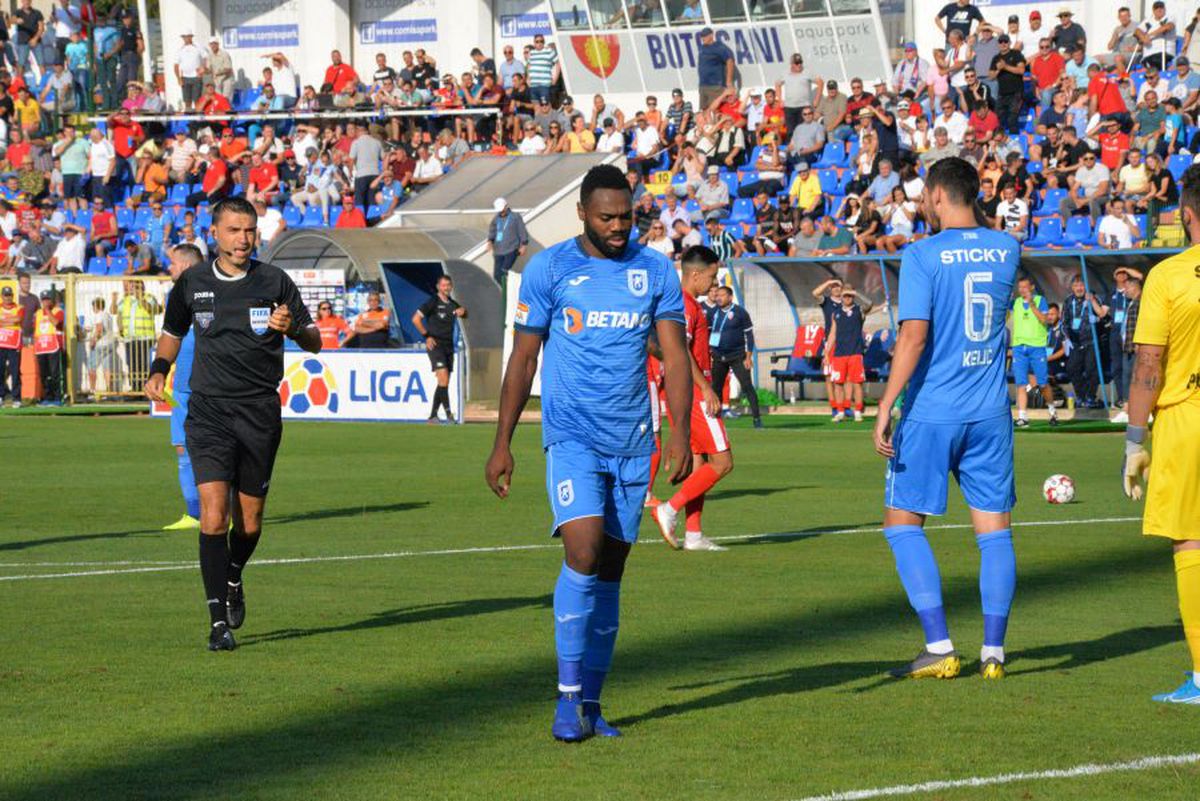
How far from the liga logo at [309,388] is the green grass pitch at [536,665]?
14270 millimetres

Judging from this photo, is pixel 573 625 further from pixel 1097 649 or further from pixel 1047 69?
pixel 1047 69

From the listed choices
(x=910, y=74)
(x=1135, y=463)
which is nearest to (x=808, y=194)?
(x=910, y=74)

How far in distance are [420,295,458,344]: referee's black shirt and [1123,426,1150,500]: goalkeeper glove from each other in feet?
71.5

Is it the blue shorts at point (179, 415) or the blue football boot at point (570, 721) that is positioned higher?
the blue football boot at point (570, 721)

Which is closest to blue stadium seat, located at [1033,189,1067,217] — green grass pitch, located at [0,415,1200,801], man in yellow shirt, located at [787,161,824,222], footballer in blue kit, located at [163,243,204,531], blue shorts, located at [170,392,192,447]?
man in yellow shirt, located at [787,161,824,222]

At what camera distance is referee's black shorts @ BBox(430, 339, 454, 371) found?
29672mm

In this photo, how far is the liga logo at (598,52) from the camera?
143 ft

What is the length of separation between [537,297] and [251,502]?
3130 millimetres

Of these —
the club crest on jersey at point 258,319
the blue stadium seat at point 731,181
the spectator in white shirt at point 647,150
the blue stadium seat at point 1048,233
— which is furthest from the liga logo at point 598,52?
the club crest on jersey at point 258,319

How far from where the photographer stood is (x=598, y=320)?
7.34 m

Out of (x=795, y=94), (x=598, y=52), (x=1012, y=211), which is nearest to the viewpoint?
(x=1012, y=211)

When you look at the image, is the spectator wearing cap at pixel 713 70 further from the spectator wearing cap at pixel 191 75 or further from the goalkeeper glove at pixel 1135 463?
the goalkeeper glove at pixel 1135 463

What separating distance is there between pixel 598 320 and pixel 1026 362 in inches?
851

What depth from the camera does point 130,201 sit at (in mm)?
45062
